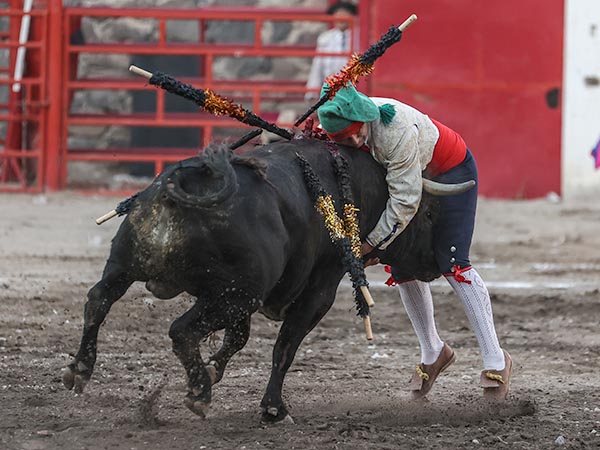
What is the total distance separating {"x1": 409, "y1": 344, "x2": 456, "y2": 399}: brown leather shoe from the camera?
5.29 metres

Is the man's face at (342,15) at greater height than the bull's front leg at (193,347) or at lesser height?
greater

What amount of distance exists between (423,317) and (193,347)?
1563mm

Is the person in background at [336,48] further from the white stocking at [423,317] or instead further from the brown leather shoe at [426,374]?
the brown leather shoe at [426,374]

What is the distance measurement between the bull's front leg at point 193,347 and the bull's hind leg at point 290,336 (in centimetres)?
39

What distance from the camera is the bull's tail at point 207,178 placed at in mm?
4051

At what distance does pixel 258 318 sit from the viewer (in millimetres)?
6980

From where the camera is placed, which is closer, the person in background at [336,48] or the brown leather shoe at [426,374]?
the brown leather shoe at [426,374]

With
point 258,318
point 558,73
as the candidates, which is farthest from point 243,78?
point 258,318

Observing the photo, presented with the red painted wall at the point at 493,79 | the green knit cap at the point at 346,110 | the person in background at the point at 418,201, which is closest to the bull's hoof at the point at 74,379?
the person in background at the point at 418,201

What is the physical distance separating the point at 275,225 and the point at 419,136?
1.04 m

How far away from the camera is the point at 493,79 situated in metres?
12.4

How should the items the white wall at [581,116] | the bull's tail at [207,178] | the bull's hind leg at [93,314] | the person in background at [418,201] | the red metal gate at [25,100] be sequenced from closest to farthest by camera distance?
1. the bull's tail at [207,178]
2. the bull's hind leg at [93,314]
3. the person in background at [418,201]
4. the red metal gate at [25,100]
5. the white wall at [581,116]

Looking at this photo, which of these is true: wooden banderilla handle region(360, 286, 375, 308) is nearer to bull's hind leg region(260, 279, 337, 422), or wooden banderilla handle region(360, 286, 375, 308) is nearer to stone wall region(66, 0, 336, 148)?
bull's hind leg region(260, 279, 337, 422)

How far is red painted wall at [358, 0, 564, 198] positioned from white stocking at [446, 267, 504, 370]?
287 inches
